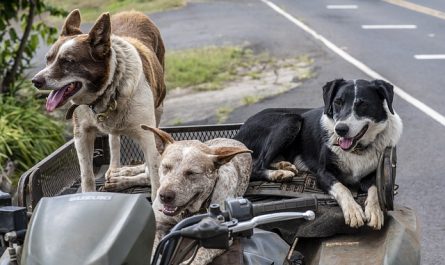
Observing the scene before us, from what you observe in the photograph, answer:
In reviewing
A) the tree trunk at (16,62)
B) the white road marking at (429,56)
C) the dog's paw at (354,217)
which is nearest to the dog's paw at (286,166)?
the dog's paw at (354,217)

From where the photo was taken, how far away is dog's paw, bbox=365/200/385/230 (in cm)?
371

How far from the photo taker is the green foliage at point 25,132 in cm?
816

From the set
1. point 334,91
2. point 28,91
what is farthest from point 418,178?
point 28,91

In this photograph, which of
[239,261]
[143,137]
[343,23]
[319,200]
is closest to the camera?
[239,261]

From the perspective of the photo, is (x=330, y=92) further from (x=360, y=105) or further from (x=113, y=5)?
(x=113, y=5)

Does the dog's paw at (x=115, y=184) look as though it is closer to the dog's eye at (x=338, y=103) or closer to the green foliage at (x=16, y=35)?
the dog's eye at (x=338, y=103)

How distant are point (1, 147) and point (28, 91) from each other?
6.35 feet

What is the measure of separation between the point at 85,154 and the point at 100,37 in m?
0.75

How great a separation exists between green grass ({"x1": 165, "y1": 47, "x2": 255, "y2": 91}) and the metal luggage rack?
6.78 metres

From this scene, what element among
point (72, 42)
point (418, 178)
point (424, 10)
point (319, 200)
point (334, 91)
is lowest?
point (424, 10)

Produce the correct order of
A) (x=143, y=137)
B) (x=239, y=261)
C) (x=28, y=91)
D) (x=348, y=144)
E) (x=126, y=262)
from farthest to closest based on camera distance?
(x=28, y=91) < (x=143, y=137) < (x=348, y=144) < (x=239, y=261) < (x=126, y=262)

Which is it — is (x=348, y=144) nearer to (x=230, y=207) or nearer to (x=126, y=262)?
(x=230, y=207)

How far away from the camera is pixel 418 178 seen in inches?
302

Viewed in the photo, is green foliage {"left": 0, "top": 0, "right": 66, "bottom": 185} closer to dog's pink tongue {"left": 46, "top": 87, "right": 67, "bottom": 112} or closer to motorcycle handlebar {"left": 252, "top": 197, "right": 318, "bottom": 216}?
dog's pink tongue {"left": 46, "top": 87, "right": 67, "bottom": 112}
